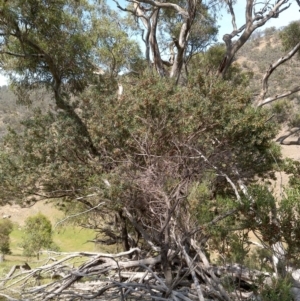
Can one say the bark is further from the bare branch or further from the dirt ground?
the dirt ground

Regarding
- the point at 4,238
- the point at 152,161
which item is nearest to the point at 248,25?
the point at 152,161

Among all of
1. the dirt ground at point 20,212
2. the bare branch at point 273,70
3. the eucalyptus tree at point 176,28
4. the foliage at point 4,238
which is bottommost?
the foliage at point 4,238

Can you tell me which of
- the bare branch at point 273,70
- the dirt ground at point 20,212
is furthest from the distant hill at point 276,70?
the dirt ground at point 20,212

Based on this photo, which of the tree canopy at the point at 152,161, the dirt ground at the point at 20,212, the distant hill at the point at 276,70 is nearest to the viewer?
the tree canopy at the point at 152,161

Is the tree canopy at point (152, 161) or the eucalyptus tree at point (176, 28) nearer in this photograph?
the tree canopy at point (152, 161)

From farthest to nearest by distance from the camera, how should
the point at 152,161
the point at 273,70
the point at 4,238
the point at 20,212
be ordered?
1. the point at 20,212
2. the point at 4,238
3. the point at 273,70
4. the point at 152,161

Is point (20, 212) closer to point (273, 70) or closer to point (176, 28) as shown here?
point (176, 28)

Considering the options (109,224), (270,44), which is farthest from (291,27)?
(270,44)

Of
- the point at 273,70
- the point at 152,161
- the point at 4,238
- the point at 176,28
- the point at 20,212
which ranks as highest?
the point at 176,28

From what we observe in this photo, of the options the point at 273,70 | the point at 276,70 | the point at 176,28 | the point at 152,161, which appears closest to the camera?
the point at 152,161

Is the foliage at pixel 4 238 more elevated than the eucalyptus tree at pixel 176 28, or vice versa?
the eucalyptus tree at pixel 176 28

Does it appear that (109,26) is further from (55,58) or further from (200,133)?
(200,133)

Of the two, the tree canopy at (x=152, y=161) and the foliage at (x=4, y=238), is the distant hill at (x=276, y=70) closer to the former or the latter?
the tree canopy at (x=152, y=161)

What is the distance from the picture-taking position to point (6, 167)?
31.2 feet
